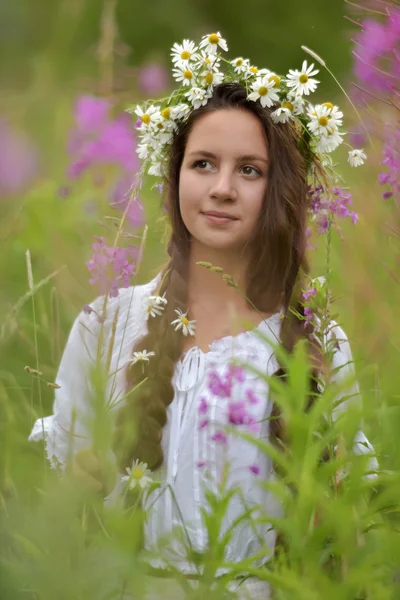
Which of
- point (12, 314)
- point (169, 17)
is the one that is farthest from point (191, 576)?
point (169, 17)

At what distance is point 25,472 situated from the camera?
651 millimetres

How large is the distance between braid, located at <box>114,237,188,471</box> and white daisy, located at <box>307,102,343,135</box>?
0.20 metres

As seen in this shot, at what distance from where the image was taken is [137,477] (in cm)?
91

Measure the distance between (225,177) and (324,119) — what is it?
0.14 metres

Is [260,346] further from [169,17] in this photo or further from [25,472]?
[169,17]

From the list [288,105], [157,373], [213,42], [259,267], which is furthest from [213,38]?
[157,373]

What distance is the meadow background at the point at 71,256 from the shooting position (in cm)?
58

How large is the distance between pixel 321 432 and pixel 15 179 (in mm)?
342

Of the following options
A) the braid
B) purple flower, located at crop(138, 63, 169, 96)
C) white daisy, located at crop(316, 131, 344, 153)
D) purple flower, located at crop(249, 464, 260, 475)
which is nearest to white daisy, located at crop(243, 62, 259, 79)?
white daisy, located at crop(316, 131, 344, 153)

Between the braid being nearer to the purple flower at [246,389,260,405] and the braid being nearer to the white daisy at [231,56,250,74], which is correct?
the purple flower at [246,389,260,405]

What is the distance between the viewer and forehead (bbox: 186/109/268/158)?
3.15 feet

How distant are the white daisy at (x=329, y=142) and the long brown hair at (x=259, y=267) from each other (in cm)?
2

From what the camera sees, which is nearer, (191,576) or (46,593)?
(46,593)

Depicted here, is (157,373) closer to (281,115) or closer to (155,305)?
(155,305)
